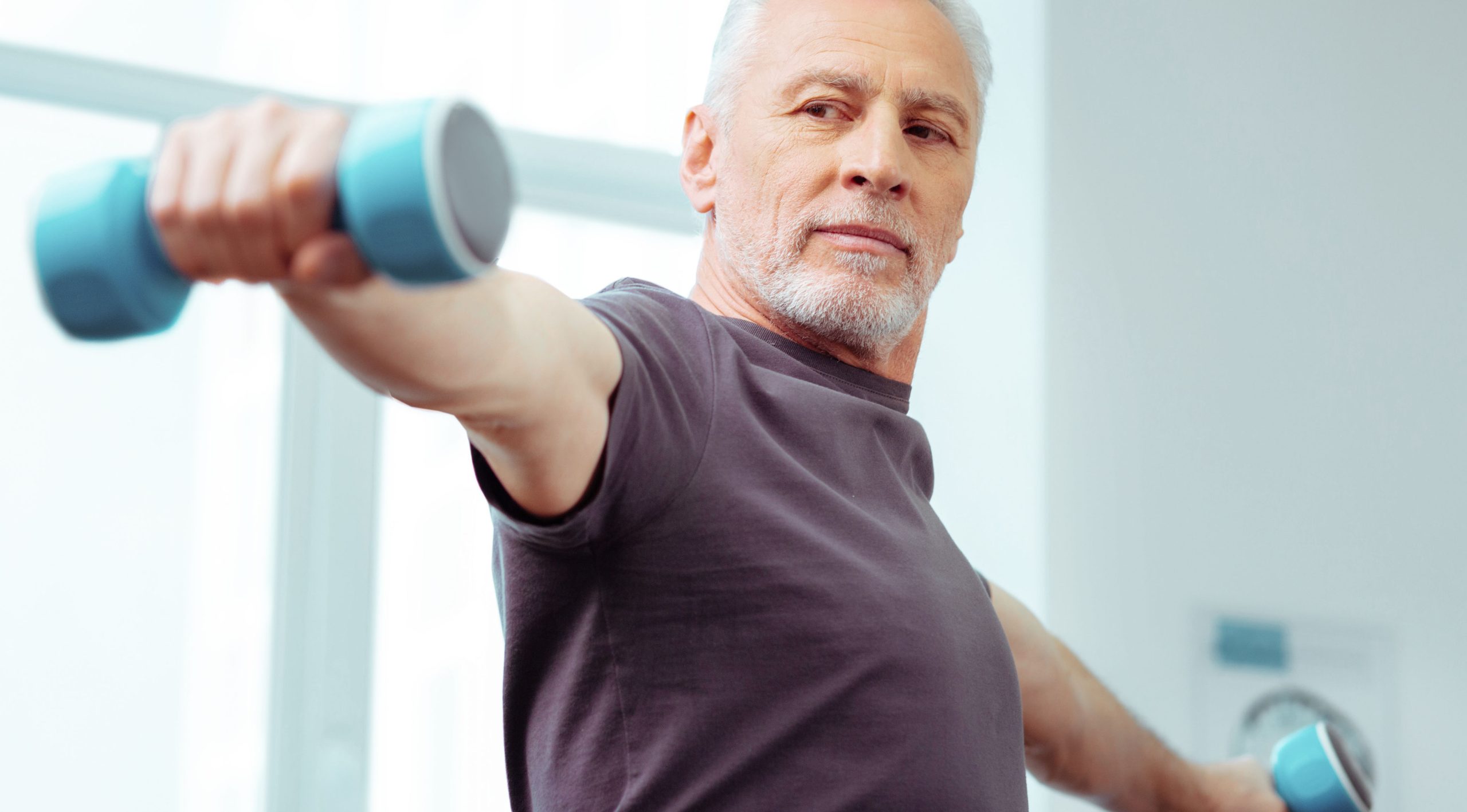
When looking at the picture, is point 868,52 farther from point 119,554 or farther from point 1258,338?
point 1258,338

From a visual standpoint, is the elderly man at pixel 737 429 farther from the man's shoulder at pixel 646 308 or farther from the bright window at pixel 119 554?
the bright window at pixel 119 554

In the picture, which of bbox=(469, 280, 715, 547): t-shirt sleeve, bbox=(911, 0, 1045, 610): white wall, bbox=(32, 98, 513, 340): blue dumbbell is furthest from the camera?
bbox=(911, 0, 1045, 610): white wall

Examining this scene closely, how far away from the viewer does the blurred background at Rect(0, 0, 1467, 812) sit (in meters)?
1.93

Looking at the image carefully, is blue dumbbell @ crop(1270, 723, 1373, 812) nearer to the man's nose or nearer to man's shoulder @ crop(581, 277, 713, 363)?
the man's nose

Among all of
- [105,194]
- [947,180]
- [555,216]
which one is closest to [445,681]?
[555,216]

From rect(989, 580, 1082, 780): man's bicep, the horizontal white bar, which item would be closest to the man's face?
rect(989, 580, 1082, 780): man's bicep

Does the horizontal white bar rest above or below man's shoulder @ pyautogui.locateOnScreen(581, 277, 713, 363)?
above

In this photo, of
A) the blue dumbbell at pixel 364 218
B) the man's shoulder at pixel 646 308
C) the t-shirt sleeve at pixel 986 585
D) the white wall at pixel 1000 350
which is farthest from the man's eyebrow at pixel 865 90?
the white wall at pixel 1000 350

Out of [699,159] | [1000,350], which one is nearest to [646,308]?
[699,159]

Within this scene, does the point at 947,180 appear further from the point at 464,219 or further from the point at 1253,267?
the point at 1253,267

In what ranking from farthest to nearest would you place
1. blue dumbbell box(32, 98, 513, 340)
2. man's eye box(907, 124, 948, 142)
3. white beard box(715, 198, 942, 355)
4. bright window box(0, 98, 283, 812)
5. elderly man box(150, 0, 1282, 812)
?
bright window box(0, 98, 283, 812), man's eye box(907, 124, 948, 142), white beard box(715, 198, 942, 355), elderly man box(150, 0, 1282, 812), blue dumbbell box(32, 98, 513, 340)

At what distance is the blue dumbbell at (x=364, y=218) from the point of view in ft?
1.39

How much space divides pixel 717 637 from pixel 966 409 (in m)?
1.52

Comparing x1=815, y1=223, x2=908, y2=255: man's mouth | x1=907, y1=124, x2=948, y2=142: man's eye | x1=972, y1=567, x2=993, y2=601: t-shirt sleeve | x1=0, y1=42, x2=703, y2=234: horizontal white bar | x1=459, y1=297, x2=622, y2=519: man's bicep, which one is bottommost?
x1=972, y1=567, x2=993, y2=601: t-shirt sleeve
